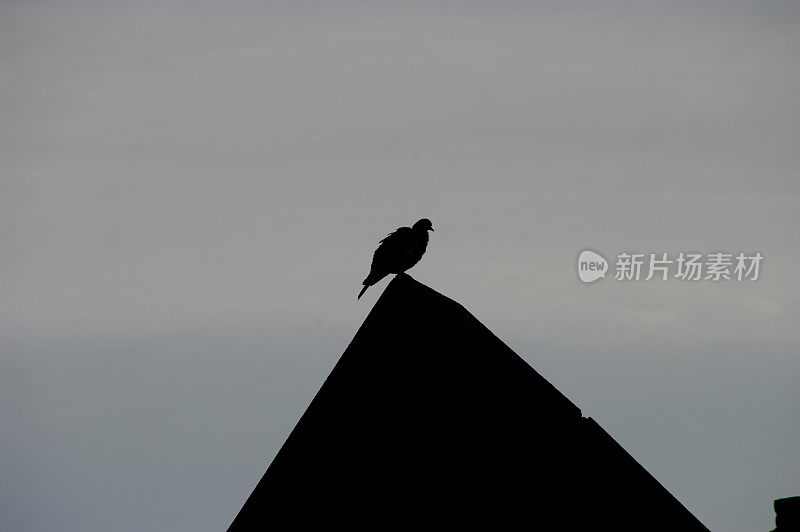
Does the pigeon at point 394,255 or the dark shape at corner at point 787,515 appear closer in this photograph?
the dark shape at corner at point 787,515

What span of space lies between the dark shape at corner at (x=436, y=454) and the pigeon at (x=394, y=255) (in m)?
3.52

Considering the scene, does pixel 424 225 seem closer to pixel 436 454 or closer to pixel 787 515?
pixel 436 454

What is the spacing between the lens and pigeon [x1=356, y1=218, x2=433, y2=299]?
13.2 m

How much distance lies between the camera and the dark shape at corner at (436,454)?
346 inches

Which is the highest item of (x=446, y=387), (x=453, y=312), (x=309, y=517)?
(x=453, y=312)

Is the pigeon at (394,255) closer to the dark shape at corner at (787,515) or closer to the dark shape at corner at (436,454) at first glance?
the dark shape at corner at (436,454)

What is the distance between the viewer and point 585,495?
897 cm

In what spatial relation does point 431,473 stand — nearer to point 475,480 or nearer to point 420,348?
point 475,480

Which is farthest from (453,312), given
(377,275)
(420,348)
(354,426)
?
(377,275)

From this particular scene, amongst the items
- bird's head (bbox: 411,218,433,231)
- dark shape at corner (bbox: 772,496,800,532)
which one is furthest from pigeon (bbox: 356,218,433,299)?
dark shape at corner (bbox: 772,496,800,532)

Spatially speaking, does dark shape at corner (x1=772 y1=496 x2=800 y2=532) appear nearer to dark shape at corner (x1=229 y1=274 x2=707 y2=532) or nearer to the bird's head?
dark shape at corner (x1=229 y1=274 x2=707 y2=532)

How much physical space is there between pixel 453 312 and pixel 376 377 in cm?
111

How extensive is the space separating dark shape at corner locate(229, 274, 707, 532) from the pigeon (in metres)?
3.52

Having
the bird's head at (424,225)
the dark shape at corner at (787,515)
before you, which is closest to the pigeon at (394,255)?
the bird's head at (424,225)
